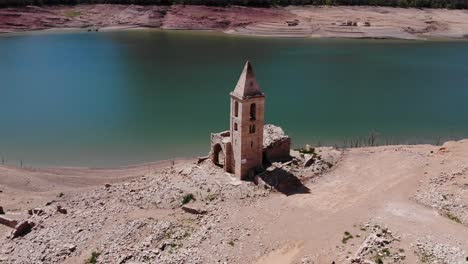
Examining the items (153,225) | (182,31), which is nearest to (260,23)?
(182,31)

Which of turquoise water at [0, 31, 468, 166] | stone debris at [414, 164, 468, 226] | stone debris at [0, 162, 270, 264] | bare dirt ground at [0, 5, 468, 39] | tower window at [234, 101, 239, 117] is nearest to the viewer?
stone debris at [0, 162, 270, 264]

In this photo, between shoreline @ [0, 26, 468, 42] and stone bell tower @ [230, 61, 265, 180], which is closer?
stone bell tower @ [230, 61, 265, 180]

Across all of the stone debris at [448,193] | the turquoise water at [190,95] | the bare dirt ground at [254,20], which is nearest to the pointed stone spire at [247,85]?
the stone debris at [448,193]

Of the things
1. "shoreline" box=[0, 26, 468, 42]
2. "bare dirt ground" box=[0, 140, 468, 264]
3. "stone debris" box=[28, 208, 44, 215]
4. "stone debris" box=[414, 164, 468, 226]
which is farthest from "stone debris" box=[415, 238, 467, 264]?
"shoreline" box=[0, 26, 468, 42]

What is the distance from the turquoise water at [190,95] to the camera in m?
45.2

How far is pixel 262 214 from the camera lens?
27.7 metres

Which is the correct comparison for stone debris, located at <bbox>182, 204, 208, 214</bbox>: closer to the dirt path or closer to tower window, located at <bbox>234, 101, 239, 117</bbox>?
the dirt path

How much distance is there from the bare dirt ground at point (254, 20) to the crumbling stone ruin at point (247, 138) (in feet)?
249

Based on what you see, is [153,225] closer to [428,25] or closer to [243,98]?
[243,98]

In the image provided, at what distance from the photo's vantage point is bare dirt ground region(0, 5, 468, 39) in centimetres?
10825

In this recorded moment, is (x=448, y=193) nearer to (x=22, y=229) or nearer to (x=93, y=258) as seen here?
(x=93, y=258)

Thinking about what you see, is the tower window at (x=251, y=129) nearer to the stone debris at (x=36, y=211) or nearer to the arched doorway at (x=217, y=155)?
the arched doorway at (x=217, y=155)

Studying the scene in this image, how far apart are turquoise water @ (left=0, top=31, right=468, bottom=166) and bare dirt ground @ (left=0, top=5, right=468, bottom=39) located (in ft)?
46.1

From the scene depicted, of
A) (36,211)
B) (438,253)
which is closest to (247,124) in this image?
(438,253)
